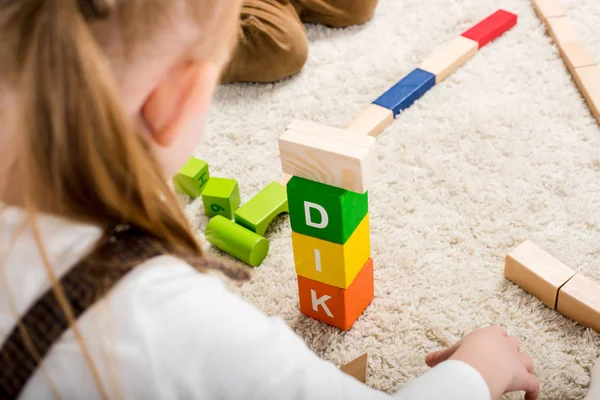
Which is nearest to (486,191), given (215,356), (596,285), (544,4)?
(596,285)

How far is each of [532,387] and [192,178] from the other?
0.66 meters

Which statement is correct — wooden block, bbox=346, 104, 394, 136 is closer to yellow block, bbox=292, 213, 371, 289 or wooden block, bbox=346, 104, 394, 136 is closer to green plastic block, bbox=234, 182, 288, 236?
green plastic block, bbox=234, 182, 288, 236

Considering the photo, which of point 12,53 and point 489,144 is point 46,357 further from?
point 489,144

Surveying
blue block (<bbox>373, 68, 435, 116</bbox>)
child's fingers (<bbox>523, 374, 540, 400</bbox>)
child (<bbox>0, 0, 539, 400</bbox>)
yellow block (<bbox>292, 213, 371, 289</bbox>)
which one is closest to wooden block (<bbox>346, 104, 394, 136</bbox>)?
blue block (<bbox>373, 68, 435, 116</bbox>)

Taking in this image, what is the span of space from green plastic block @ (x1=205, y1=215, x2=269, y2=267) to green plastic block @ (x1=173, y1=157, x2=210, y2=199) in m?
0.11

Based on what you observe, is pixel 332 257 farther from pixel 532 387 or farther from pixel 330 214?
pixel 532 387

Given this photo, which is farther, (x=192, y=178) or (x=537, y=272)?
(x=192, y=178)

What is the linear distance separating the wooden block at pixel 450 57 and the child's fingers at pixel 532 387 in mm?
737

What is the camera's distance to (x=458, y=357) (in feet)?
2.63

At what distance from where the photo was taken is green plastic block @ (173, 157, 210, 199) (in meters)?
1.21

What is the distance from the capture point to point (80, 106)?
1.55 feet

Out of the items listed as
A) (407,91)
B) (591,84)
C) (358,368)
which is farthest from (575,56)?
(358,368)

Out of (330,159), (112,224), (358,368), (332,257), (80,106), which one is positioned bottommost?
(358,368)

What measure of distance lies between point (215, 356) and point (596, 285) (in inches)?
26.1
